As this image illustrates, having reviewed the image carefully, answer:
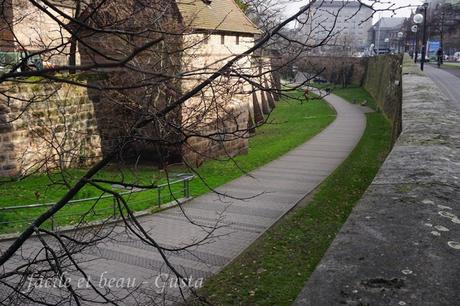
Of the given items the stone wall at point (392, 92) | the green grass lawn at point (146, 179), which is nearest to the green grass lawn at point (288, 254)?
the green grass lawn at point (146, 179)

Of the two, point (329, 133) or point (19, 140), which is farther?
point (329, 133)

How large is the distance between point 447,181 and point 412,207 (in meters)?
0.99

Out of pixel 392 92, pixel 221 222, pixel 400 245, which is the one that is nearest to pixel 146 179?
pixel 221 222

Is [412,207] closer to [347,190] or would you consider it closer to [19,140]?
[347,190]

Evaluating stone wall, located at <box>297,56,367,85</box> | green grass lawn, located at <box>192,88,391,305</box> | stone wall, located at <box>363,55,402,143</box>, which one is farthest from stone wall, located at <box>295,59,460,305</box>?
stone wall, located at <box>297,56,367,85</box>

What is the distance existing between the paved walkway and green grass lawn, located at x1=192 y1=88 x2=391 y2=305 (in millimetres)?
428

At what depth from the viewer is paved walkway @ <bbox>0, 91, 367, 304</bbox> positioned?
27.8ft

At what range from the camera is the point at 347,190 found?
1349 centimetres

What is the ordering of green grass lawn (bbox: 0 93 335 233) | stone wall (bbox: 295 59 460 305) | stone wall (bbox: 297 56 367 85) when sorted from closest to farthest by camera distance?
stone wall (bbox: 295 59 460 305) → green grass lawn (bbox: 0 93 335 233) → stone wall (bbox: 297 56 367 85)

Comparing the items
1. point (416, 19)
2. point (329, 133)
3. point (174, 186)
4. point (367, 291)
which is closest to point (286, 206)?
point (174, 186)

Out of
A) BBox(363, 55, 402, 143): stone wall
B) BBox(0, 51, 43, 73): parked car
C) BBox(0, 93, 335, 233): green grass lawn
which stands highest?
BBox(0, 51, 43, 73): parked car

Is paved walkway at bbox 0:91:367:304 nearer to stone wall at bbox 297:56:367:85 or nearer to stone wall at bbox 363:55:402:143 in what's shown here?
stone wall at bbox 363:55:402:143

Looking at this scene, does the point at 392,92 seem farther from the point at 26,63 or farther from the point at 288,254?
the point at 26,63

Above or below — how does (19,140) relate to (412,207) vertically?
below
